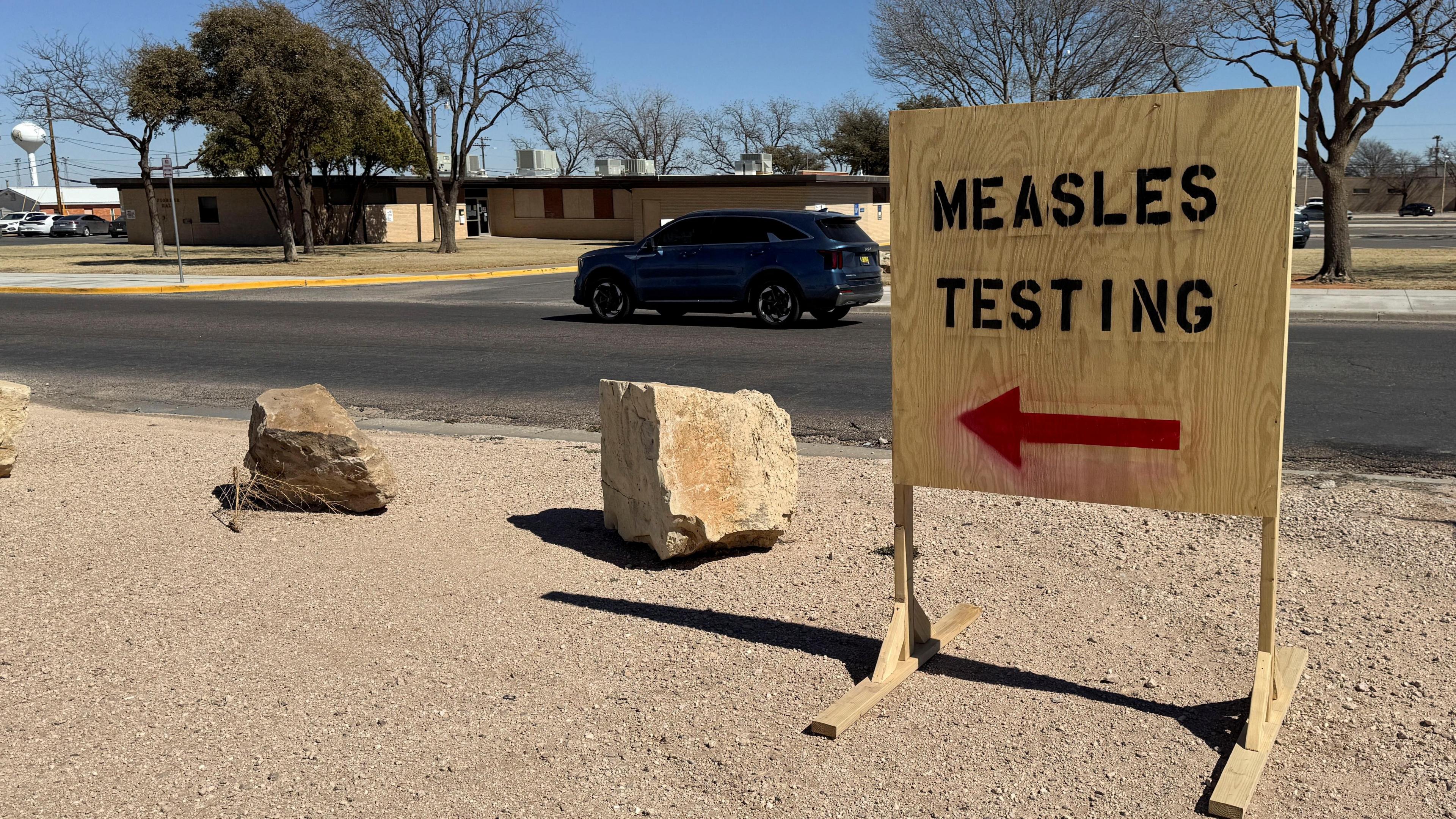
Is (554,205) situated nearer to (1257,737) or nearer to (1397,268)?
(1397,268)

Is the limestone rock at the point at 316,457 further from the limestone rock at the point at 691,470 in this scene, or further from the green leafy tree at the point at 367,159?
the green leafy tree at the point at 367,159

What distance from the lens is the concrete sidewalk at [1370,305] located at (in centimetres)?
1577


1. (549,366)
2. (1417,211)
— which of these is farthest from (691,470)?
(1417,211)

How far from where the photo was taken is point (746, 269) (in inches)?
643

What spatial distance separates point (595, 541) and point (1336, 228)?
64.7 ft

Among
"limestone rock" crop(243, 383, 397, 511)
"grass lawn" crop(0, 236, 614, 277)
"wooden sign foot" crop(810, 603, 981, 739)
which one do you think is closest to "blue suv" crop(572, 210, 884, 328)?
"limestone rock" crop(243, 383, 397, 511)

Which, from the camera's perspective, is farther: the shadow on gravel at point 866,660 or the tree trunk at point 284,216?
the tree trunk at point 284,216

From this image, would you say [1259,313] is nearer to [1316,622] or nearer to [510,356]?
[1316,622]

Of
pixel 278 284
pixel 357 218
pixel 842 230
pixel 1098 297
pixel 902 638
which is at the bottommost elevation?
pixel 902 638

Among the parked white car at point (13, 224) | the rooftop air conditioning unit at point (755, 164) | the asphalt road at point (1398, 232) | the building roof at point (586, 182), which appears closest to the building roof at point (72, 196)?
the parked white car at point (13, 224)

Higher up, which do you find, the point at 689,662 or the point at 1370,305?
the point at 1370,305

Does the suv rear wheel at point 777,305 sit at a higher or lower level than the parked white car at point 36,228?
lower

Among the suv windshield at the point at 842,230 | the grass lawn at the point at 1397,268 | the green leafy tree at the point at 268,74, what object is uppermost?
the green leafy tree at the point at 268,74

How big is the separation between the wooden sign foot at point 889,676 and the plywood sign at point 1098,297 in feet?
2.08
